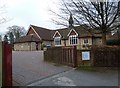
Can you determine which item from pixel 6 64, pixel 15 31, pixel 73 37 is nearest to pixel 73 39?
pixel 73 37

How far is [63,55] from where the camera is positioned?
55.3ft

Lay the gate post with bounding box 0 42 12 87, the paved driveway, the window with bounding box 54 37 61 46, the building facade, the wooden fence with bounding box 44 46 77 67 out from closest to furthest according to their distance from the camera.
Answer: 1. the gate post with bounding box 0 42 12 87
2. the paved driveway
3. the wooden fence with bounding box 44 46 77 67
4. the building facade
5. the window with bounding box 54 37 61 46

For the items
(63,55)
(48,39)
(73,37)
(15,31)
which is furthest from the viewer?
(15,31)

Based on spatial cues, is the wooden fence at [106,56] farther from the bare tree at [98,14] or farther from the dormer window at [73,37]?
the dormer window at [73,37]

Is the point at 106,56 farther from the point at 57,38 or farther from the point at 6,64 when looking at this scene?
the point at 57,38

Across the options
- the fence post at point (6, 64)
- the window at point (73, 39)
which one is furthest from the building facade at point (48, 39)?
the fence post at point (6, 64)

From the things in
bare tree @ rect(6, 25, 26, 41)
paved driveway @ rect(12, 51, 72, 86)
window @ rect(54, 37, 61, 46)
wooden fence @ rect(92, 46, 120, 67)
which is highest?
bare tree @ rect(6, 25, 26, 41)

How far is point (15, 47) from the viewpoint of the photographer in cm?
5456

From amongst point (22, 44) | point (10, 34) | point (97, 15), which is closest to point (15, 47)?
point (22, 44)

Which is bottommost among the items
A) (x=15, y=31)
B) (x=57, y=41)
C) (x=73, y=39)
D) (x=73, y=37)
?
(x=57, y=41)

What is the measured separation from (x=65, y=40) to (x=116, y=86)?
3754 cm

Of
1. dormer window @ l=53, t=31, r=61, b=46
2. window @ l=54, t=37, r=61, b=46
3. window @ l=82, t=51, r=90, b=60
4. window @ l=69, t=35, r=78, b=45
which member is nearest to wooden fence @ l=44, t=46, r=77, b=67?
window @ l=82, t=51, r=90, b=60

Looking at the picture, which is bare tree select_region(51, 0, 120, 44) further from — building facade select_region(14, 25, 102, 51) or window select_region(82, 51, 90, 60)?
building facade select_region(14, 25, 102, 51)

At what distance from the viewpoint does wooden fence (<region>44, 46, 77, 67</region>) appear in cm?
1572
